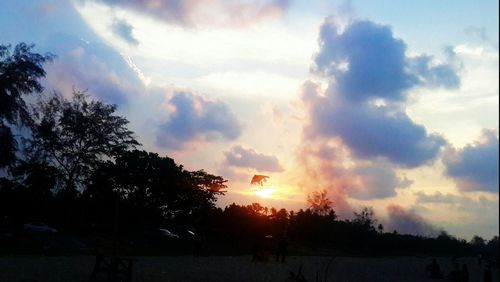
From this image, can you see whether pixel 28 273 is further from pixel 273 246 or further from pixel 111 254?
pixel 273 246

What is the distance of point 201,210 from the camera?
6397 centimetres

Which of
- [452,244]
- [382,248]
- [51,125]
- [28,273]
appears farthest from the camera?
[452,244]

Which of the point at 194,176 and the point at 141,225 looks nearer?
the point at 141,225

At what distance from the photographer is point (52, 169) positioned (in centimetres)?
5603

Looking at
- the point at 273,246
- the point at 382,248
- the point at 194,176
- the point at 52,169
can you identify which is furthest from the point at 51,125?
the point at 382,248

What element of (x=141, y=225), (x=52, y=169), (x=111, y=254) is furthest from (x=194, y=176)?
(x=111, y=254)

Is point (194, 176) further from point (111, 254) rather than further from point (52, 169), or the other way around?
point (111, 254)

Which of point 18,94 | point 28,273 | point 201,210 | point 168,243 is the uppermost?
point 18,94

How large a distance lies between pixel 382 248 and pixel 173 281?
68.2 m

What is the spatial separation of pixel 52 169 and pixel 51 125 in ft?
13.5

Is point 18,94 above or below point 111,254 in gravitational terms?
above

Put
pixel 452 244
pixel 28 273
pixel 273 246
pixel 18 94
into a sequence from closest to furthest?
pixel 28 273 → pixel 18 94 → pixel 273 246 → pixel 452 244

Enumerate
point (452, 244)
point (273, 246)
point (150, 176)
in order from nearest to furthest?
point (273, 246) → point (150, 176) → point (452, 244)

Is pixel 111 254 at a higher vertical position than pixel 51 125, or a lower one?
lower
